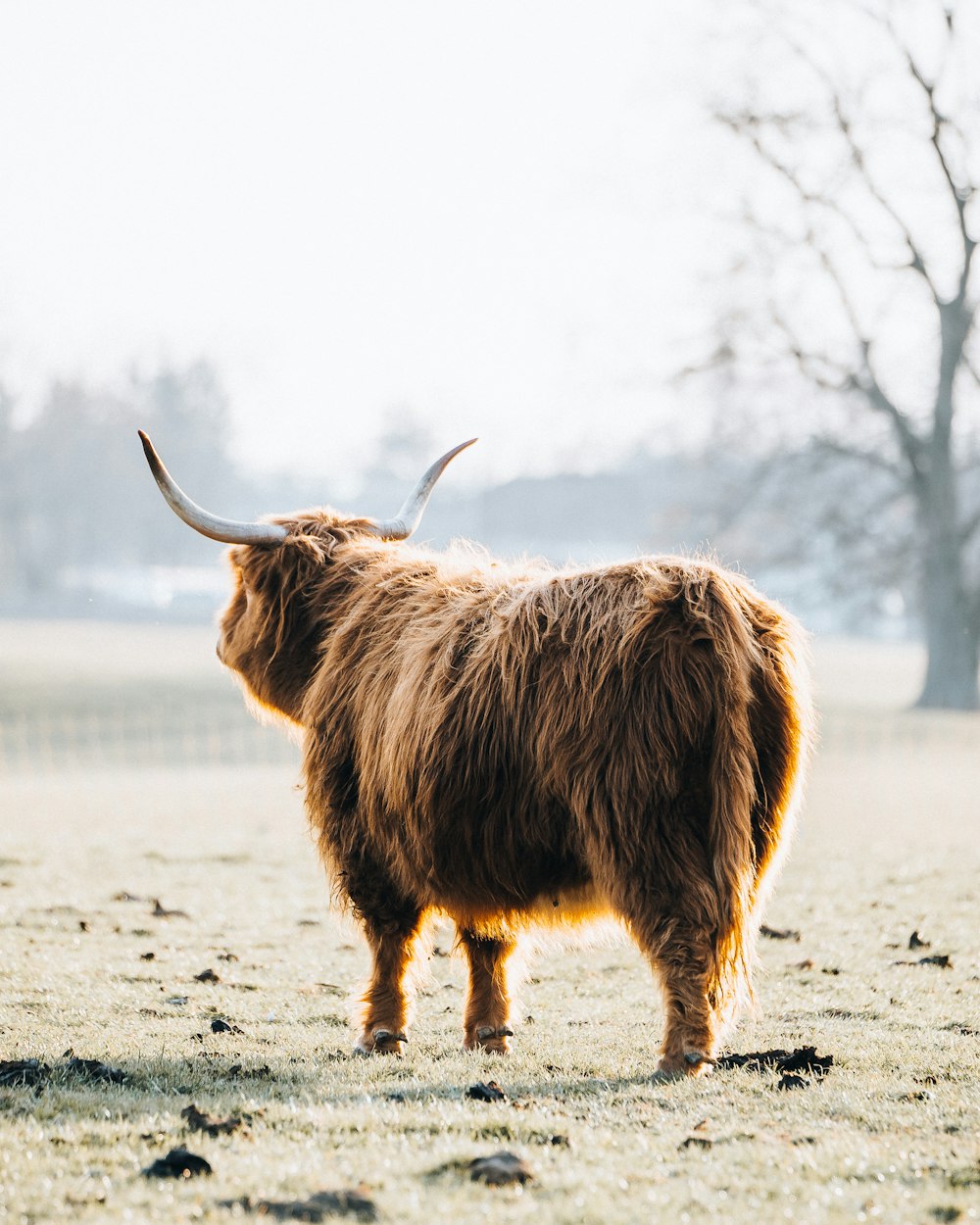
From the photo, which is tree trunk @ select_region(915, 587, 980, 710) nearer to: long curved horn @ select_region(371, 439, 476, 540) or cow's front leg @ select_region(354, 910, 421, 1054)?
long curved horn @ select_region(371, 439, 476, 540)

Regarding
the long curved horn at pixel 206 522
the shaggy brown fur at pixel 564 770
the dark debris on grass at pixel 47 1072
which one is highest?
the long curved horn at pixel 206 522

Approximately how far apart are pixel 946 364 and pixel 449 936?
2350 centimetres

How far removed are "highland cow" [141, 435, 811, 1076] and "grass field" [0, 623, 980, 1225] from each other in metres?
0.37

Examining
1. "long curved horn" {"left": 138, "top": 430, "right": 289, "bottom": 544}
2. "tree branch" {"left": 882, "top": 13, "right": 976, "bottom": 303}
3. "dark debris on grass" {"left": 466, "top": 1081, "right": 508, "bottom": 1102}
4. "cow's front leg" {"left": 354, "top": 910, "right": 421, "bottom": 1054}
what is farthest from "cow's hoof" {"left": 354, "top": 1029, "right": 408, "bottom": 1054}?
"tree branch" {"left": 882, "top": 13, "right": 976, "bottom": 303}

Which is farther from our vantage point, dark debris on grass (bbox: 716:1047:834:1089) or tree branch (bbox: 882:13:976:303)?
tree branch (bbox: 882:13:976:303)

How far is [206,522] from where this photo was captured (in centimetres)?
535

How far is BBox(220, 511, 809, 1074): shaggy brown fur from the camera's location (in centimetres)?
390

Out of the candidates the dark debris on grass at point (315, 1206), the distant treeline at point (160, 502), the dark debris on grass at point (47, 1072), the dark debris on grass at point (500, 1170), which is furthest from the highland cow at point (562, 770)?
the distant treeline at point (160, 502)

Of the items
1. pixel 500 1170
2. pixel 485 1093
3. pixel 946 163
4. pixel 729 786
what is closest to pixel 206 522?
pixel 729 786

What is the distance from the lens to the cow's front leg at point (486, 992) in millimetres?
4609

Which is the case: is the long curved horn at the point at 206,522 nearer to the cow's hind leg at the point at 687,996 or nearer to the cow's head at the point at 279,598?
the cow's head at the point at 279,598

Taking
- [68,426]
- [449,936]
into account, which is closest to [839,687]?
[449,936]

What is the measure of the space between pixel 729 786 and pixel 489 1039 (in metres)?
1.34

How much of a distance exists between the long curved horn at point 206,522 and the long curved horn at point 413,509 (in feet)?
1.73
